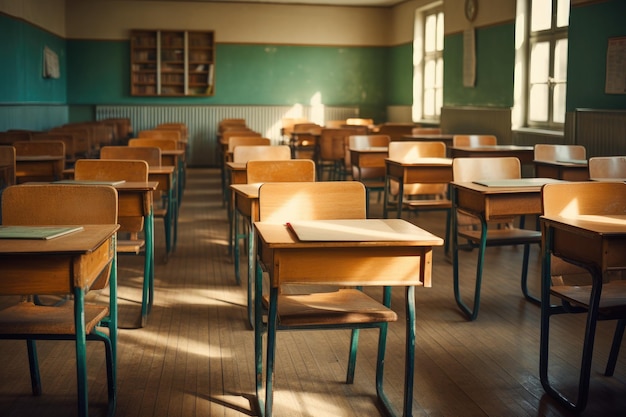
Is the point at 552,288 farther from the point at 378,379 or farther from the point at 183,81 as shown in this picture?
the point at 183,81

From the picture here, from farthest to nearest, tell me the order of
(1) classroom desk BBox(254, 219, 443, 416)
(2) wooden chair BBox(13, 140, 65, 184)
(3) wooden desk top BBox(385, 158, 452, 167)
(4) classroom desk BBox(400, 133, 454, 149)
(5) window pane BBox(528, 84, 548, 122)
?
(5) window pane BBox(528, 84, 548, 122), (4) classroom desk BBox(400, 133, 454, 149), (2) wooden chair BBox(13, 140, 65, 184), (3) wooden desk top BBox(385, 158, 452, 167), (1) classroom desk BBox(254, 219, 443, 416)

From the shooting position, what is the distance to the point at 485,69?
422 inches

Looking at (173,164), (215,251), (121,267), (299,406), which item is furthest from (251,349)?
(173,164)

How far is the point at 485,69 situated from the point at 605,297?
8.05 m

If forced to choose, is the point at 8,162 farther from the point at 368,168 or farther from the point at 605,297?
the point at 605,297

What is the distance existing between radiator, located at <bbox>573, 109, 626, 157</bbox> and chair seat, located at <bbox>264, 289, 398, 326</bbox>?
5.08 meters

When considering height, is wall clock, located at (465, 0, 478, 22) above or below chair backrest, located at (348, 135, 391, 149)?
above

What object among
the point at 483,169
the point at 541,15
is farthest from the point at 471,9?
the point at 483,169

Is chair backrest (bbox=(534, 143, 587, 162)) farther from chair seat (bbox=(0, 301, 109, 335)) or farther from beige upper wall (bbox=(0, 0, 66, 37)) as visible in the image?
beige upper wall (bbox=(0, 0, 66, 37))

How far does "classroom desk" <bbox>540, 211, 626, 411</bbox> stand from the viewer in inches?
110

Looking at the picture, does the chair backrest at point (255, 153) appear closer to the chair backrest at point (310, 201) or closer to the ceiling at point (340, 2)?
the chair backrest at point (310, 201)

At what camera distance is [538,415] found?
9.76 feet

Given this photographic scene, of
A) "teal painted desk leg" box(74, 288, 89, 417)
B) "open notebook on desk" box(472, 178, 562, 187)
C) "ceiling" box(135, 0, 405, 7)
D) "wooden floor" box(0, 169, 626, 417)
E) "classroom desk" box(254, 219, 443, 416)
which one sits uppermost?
"ceiling" box(135, 0, 405, 7)

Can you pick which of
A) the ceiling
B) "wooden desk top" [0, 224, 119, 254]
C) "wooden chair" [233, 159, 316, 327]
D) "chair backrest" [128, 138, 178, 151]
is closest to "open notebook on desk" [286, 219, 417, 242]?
"wooden desk top" [0, 224, 119, 254]
